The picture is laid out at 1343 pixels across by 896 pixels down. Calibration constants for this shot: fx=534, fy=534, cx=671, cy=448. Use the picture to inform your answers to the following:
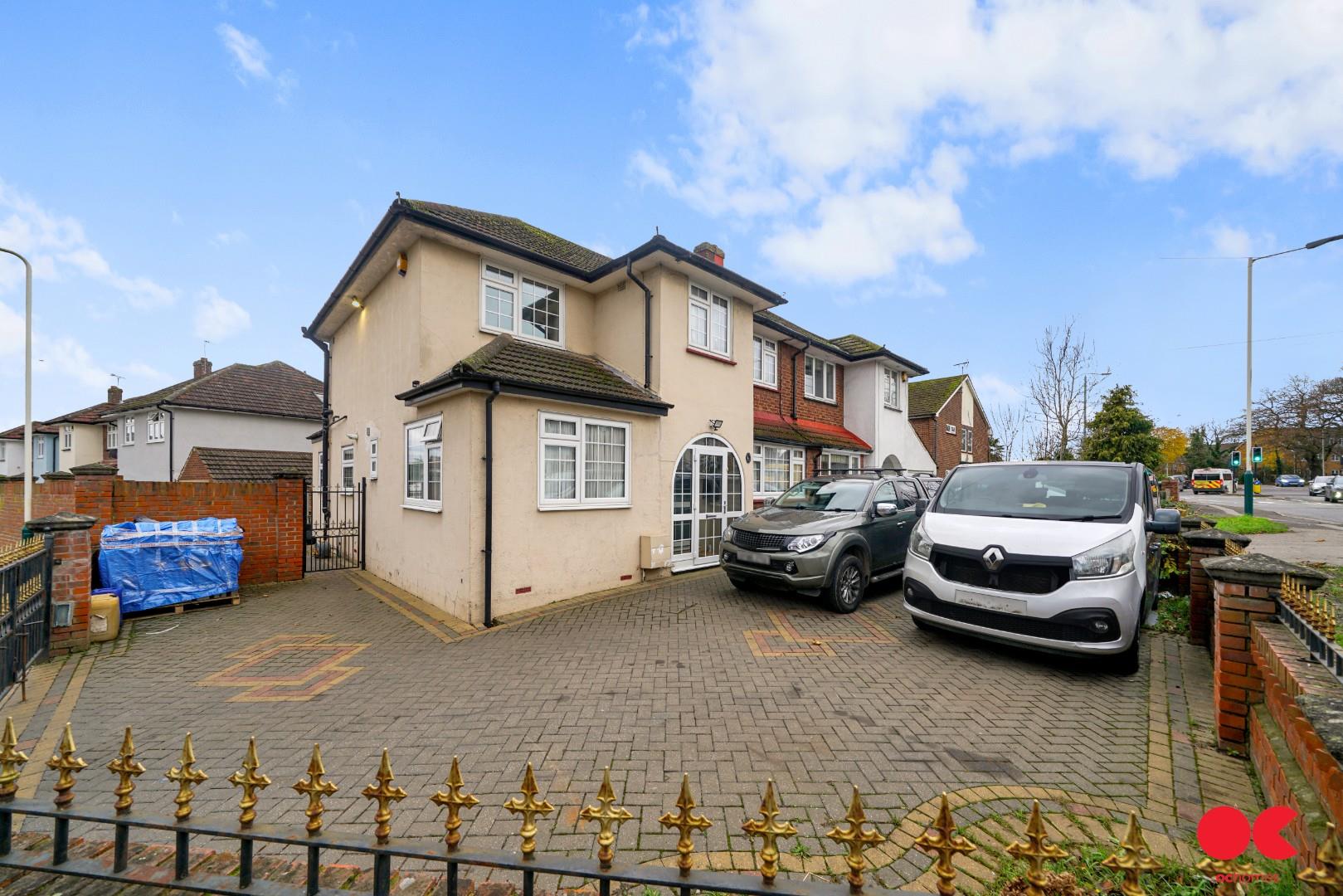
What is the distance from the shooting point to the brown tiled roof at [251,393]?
829 inches

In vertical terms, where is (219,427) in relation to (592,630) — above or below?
above

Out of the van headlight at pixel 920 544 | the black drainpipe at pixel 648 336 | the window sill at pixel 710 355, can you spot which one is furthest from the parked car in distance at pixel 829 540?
the window sill at pixel 710 355

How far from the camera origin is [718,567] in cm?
1067

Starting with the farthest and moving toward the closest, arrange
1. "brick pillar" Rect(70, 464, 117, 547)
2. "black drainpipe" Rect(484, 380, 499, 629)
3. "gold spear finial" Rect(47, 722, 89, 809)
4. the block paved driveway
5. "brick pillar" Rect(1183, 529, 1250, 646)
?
"brick pillar" Rect(70, 464, 117, 547), "black drainpipe" Rect(484, 380, 499, 629), "brick pillar" Rect(1183, 529, 1250, 646), the block paved driveway, "gold spear finial" Rect(47, 722, 89, 809)

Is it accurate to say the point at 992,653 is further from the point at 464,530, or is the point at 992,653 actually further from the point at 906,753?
the point at 464,530

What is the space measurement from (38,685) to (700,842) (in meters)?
6.41

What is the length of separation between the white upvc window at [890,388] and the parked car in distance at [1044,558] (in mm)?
11867

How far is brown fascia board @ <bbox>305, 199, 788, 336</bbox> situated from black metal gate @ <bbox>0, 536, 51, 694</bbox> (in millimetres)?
5672

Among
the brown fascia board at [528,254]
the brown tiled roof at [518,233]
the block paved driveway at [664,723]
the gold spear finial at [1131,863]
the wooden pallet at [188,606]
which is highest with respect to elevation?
the brown tiled roof at [518,233]

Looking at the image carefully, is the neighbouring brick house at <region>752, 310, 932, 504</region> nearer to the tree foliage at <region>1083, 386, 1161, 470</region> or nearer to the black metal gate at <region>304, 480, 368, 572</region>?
the tree foliage at <region>1083, 386, 1161, 470</region>

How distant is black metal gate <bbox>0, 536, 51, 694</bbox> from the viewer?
4395 millimetres

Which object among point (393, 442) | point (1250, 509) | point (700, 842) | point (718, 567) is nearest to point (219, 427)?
point (393, 442)

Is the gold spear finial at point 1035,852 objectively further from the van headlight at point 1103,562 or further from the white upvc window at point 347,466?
the white upvc window at point 347,466

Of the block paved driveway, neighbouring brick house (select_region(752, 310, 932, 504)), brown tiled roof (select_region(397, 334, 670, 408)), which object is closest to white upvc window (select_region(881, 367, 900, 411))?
neighbouring brick house (select_region(752, 310, 932, 504))
